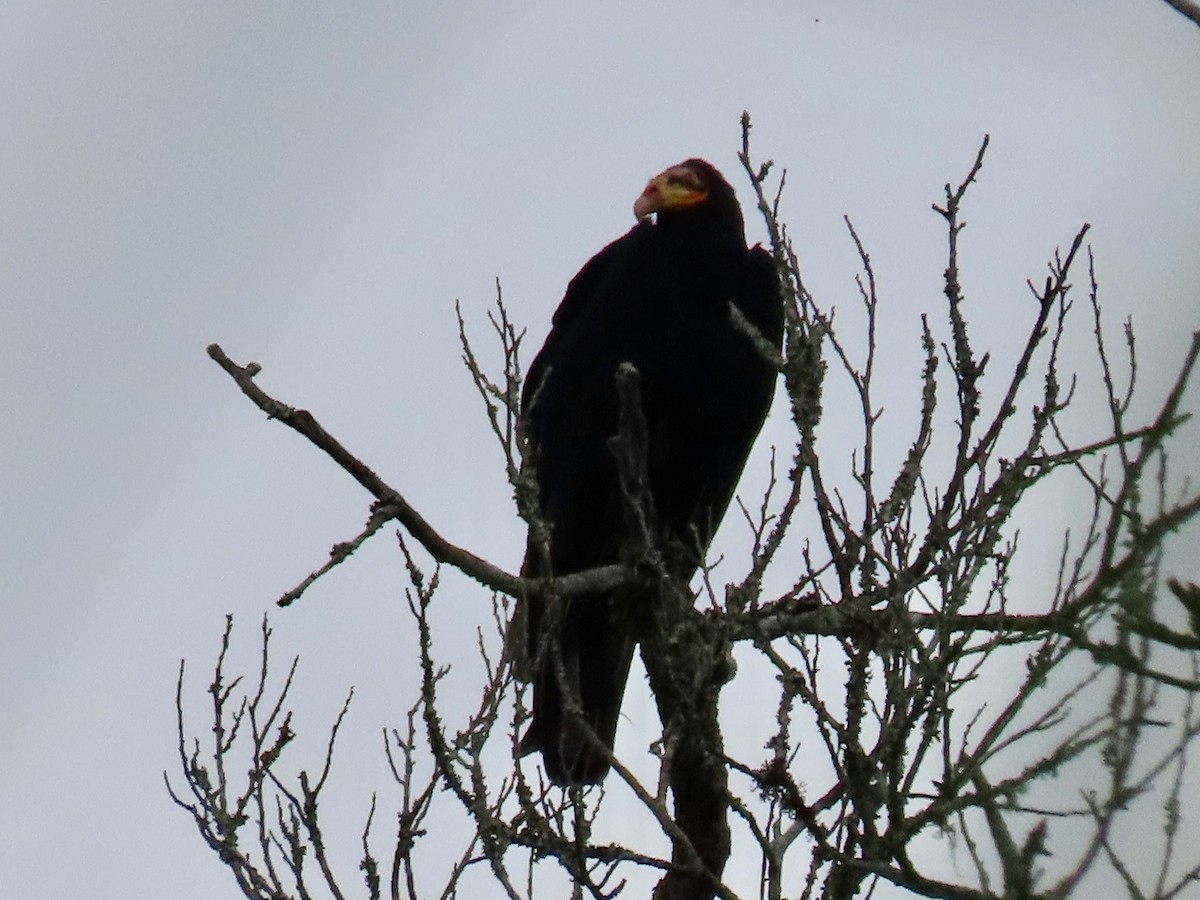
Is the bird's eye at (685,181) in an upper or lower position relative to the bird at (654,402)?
upper

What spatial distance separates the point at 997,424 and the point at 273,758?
5.71 feet

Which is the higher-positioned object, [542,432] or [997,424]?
[542,432]

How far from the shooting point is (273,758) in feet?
11.3

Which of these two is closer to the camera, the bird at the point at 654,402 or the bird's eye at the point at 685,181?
the bird at the point at 654,402

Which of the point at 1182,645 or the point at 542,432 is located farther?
the point at 542,432

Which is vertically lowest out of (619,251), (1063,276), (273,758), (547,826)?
(547,826)

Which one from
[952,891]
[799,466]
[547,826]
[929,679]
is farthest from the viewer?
[547,826]

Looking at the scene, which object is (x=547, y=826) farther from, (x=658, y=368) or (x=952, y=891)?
(x=952, y=891)

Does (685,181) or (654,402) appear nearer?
(654,402)

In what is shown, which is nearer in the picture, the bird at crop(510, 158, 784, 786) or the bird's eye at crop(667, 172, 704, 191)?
the bird at crop(510, 158, 784, 786)

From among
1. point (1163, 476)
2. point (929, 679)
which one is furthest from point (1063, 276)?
point (1163, 476)

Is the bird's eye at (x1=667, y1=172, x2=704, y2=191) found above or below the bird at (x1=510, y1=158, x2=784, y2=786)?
above

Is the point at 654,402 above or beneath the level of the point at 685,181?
beneath

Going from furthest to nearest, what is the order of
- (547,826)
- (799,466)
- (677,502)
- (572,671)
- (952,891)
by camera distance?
(677,502)
(572,671)
(547,826)
(799,466)
(952,891)
